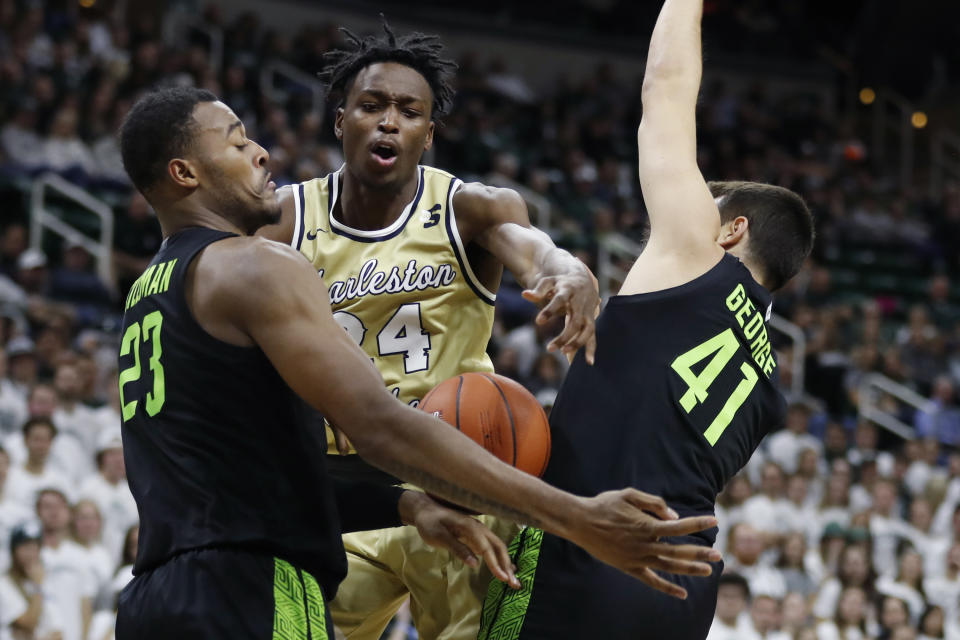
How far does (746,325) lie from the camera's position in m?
3.21

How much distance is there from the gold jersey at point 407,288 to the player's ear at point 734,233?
94 cm

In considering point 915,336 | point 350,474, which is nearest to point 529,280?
point 350,474

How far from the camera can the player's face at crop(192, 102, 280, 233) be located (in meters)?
3.03

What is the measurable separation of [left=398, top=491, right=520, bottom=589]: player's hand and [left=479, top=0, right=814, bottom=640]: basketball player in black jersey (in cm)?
16

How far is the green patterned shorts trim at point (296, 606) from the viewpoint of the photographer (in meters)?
2.77

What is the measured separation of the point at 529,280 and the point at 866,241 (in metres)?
15.2

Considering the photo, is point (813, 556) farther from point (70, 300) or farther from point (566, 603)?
point (566, 603)

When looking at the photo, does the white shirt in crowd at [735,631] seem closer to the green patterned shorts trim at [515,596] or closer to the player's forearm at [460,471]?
the green patterned shorts trim at [515,596]

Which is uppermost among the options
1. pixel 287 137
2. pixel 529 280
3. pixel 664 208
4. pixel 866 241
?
pixel 664 208

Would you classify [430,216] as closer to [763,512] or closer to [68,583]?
[68,583]

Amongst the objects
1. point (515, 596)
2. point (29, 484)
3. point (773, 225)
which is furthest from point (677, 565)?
point (29, 484)

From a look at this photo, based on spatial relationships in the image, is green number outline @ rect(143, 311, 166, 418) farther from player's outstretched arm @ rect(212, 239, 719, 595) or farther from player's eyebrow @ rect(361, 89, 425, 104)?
player's eyebrow @ rect(361, 89, 425, 104)

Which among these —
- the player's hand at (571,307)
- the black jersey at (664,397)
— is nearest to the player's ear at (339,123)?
the player's hand at (571,307)

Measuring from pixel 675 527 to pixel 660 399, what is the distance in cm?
47
